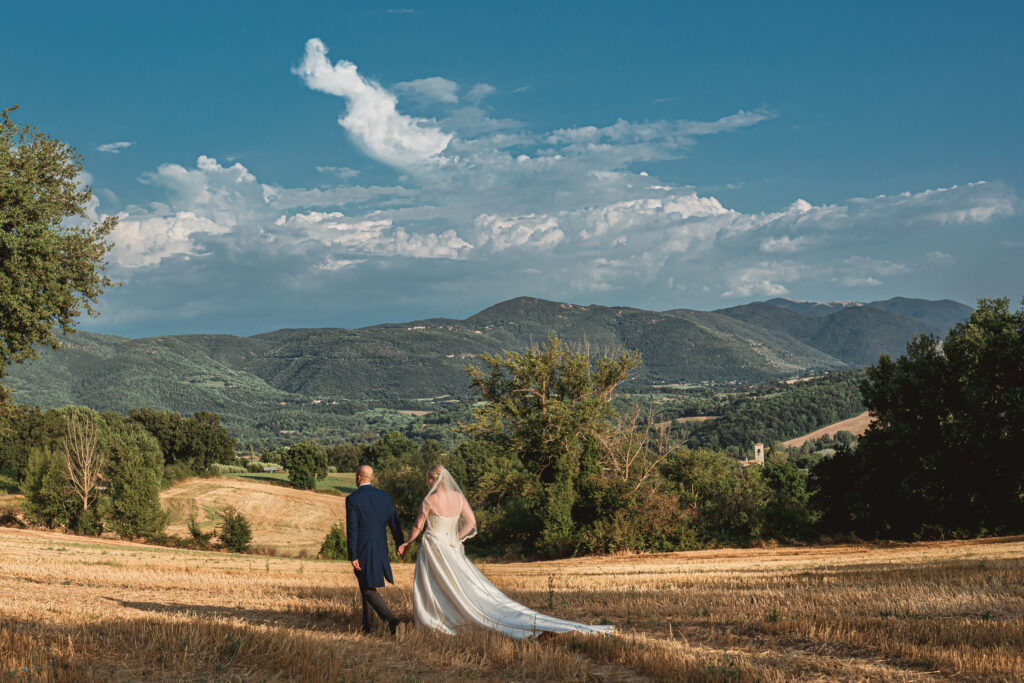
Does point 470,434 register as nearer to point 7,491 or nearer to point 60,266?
point 60,266

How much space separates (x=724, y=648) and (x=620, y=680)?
2.14 m

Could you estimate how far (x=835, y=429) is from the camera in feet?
613

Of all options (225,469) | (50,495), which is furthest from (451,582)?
(225,469)

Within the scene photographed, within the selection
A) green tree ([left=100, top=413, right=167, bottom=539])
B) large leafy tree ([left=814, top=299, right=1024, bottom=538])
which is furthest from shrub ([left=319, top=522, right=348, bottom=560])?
large leafy tree ([left=814, top=299, right=1024, bottom=538])

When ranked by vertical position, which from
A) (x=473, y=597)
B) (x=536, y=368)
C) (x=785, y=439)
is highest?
(x=536, y=368)

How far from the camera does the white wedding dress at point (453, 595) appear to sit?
30.0 feet

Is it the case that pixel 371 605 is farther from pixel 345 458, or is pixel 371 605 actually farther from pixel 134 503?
pixel 345 458

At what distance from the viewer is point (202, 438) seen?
122 metres

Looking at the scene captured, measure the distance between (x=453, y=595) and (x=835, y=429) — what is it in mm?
199142

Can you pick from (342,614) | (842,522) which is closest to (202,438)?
(842,522)

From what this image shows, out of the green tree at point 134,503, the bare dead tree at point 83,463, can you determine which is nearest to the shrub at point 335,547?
the green tree at point 134,503

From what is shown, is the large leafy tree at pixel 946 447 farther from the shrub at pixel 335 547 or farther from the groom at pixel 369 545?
the groom at pixel 369 545

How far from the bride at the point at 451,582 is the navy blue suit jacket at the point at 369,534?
0.44m

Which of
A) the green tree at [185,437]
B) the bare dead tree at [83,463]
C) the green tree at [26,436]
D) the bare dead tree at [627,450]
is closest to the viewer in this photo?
the bare dead tree at [627,450]
